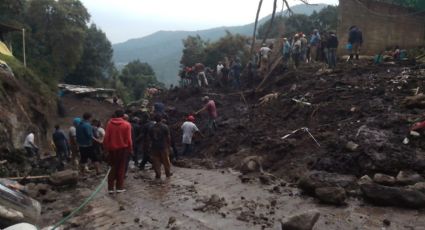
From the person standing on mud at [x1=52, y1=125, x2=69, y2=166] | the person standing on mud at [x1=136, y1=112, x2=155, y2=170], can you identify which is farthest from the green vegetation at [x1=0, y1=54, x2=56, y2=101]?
the person standing on mud at [x1=136, y1=112, x2=155, y2=170]

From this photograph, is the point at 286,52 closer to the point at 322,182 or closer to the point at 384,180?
the point at 322,182

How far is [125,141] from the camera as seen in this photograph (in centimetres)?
892

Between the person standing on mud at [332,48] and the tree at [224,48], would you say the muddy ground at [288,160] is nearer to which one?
the person standing on mud at [332,48]

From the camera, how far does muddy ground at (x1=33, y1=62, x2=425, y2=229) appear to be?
7.40m

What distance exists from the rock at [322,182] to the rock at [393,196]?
74 centimetres

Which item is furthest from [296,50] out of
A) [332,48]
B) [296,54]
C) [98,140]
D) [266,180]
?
[266,180]

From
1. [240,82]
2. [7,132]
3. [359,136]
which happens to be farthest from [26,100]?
[359,136]

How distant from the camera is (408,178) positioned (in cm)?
819

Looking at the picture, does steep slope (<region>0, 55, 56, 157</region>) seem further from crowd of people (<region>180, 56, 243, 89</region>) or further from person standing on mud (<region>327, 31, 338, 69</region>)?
person standing on mud (<region>327, 31, 338, 69</region>)

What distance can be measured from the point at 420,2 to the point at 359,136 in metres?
15.7

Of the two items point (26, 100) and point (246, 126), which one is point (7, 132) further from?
point (246, 126)

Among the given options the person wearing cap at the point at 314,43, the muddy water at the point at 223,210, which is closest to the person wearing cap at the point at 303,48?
the person wearing cap at the point at 314,43

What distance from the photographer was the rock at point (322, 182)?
27.8 ft

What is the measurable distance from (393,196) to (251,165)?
422cm
